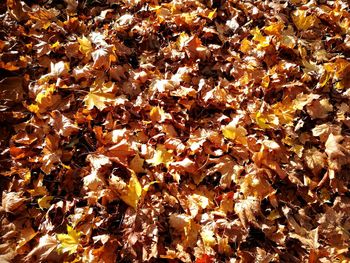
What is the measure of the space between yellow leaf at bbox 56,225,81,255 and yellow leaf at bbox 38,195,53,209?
0.20m

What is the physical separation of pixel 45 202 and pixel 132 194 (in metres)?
0.52

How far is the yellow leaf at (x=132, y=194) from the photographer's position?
6.49 feet

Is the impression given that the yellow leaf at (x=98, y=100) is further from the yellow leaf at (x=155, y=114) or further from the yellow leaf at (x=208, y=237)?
the yellow leaf at (x=208, y=237)

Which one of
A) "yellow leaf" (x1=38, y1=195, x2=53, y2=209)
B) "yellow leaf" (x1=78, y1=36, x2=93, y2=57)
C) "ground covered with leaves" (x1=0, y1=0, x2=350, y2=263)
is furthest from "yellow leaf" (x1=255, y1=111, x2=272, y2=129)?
"yellow leaf" (x1=38, y1=195, x2=53, y2=209)

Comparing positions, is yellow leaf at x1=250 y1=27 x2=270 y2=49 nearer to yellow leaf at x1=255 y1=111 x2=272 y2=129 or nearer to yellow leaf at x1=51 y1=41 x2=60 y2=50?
yellow leaf at x1=255 y1=111 x2=272 y2=129

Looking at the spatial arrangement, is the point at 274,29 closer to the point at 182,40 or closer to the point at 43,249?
the point at 182,40

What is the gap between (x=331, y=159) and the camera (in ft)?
7.29

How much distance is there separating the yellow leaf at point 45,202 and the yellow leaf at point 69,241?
0.67ft

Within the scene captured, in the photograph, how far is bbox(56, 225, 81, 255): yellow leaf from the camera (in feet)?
5.90

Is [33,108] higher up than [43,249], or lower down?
higher up

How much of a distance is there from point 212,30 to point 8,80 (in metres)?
1.64

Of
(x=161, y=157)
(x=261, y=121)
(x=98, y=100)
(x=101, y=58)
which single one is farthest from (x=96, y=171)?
(x=261, y=121)

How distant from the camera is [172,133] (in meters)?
2.29

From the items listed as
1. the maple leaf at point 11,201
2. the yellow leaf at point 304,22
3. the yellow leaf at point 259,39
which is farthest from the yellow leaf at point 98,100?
the yellow leaf at point 304,22
